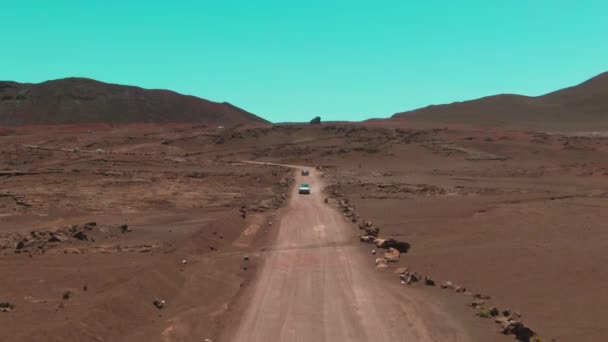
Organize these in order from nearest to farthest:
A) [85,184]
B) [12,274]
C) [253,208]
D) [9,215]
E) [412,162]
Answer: [12,274]
[9,215]
[253,208]
[85,184]
[412,162]

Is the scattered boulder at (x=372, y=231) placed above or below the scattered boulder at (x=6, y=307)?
above

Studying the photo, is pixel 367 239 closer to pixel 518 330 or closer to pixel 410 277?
pixel 410 277

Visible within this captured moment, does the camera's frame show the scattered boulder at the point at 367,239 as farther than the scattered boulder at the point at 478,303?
Yes

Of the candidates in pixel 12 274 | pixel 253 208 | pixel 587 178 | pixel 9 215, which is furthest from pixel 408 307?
pixel 587 178

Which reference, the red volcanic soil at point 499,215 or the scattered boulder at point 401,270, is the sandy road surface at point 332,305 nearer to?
the scattered boulder at point 401,270

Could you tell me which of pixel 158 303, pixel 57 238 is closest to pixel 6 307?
pixel 158 303

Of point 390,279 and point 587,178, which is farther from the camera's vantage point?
point 587,178

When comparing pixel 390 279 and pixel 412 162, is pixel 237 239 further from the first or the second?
pixel 412 162

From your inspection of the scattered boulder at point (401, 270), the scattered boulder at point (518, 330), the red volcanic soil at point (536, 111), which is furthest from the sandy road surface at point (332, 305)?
the red volcanic soil at point (536, 111)
